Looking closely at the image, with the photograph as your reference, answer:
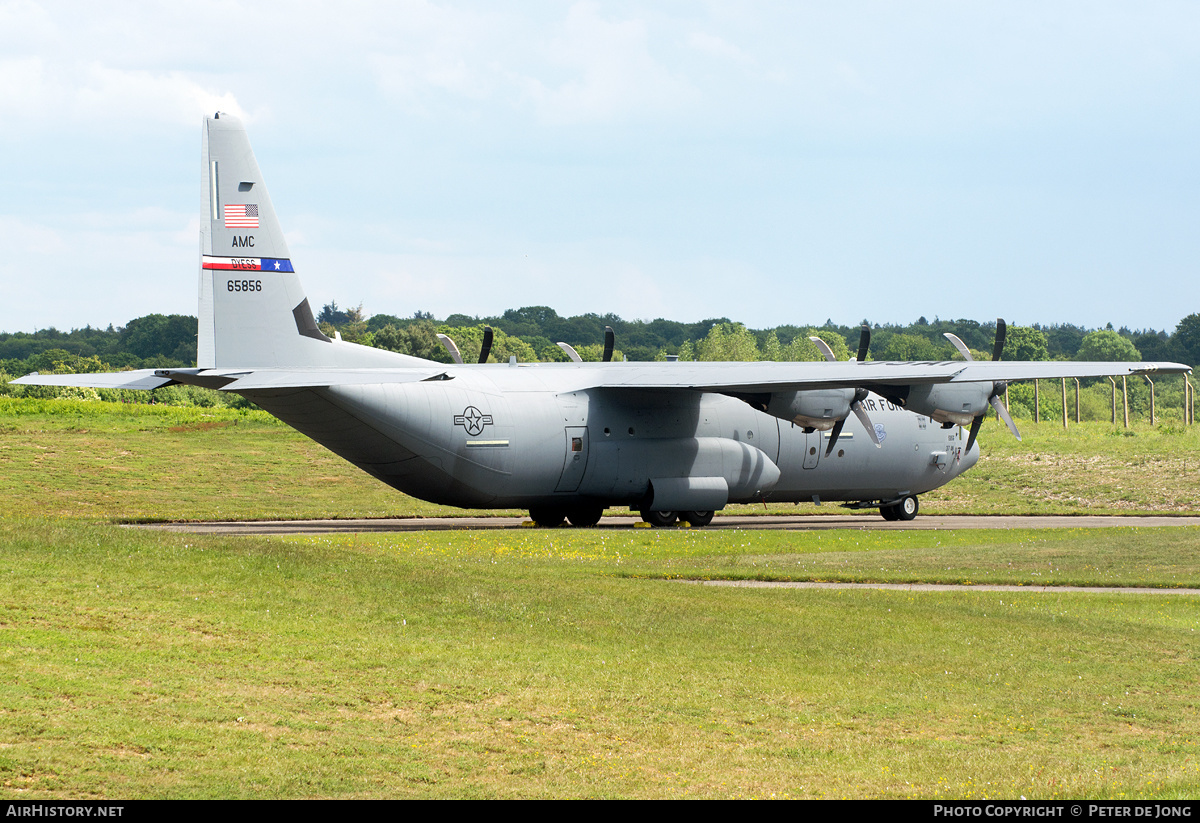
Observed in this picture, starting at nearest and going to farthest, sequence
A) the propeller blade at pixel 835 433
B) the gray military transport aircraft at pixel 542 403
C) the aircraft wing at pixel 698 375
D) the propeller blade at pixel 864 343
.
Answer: the aircraft wing at pixel 698 375 < the gray military transport aircraft at pixel 542 403 < the propeller blade at pixel 835 433 < the propeller blade at pixel 864 343

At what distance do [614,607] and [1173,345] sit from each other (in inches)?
5578

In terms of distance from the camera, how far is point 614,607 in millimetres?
17094

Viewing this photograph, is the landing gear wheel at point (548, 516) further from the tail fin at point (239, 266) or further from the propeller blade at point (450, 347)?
the tail fin at point (239, 266)

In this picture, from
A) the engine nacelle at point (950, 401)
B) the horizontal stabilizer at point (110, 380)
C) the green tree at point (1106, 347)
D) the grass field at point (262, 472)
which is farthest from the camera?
the green tree at point (1106, 347)

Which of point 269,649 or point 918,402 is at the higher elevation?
point 918,402

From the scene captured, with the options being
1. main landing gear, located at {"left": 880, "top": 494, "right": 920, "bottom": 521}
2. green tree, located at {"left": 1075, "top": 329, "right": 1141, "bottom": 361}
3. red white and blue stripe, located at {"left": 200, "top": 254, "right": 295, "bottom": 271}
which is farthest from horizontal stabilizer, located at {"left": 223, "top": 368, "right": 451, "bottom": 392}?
green tree, located at {"left": 1075, "top": 329, "right": 1141, "bottom": 361}

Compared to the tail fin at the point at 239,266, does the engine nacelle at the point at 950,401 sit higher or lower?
lower

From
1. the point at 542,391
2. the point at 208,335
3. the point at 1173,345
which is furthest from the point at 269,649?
the point at 1173,345

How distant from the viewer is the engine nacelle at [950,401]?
31.3 metres

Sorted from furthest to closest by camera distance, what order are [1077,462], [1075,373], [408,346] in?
[408,346]
[1077,462]
[1075,373]

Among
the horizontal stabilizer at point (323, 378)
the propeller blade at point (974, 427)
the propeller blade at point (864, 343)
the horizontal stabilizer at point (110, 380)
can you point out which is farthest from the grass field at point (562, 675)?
the propeller blade at point (864, 343)
